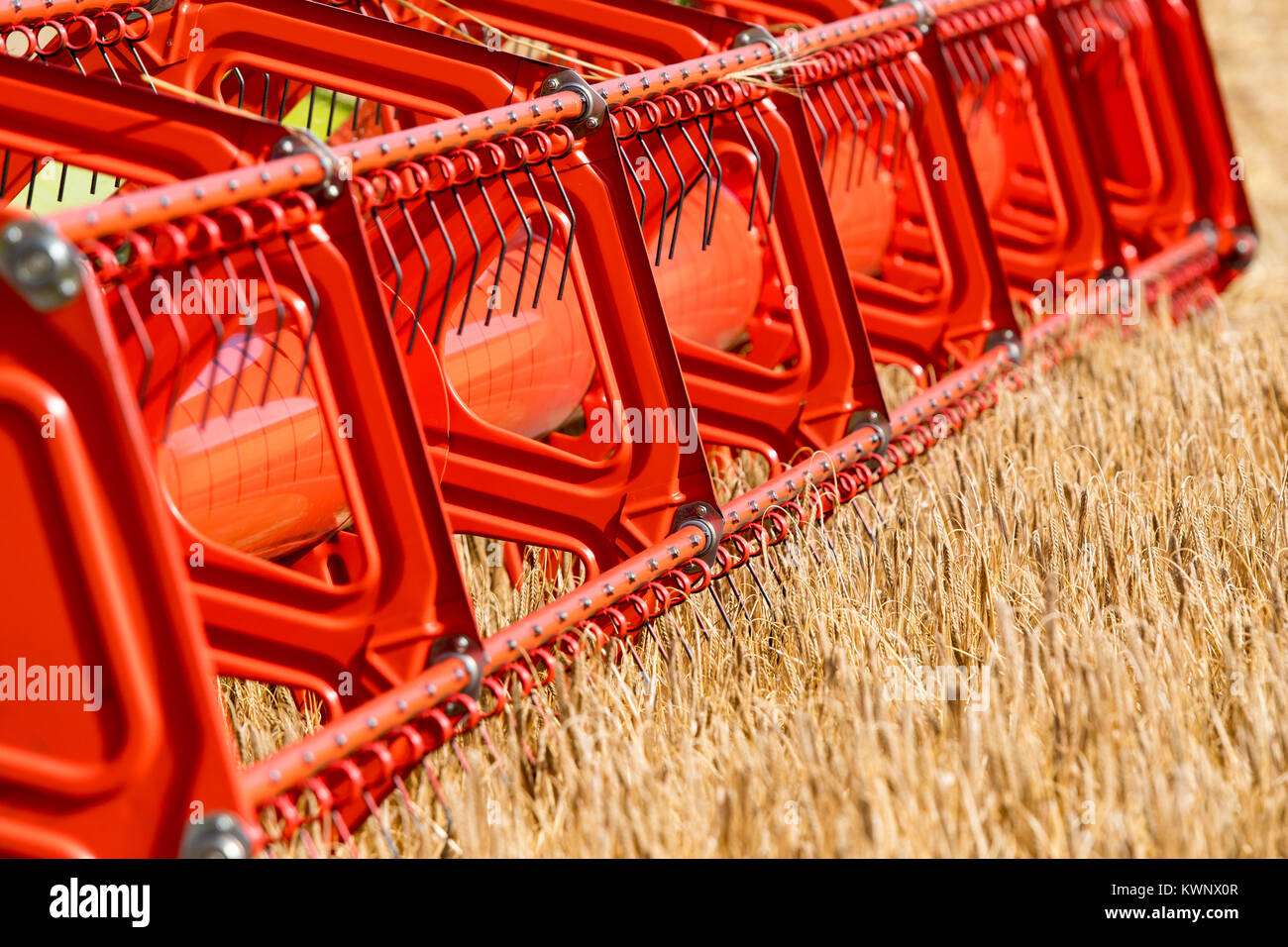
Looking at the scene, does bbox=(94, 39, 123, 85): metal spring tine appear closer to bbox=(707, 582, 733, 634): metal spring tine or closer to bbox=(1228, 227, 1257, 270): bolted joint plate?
bbox=(707, 582, 733, 634): metal spring tine

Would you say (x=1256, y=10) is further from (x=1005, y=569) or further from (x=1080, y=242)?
(x=1005, y=569)

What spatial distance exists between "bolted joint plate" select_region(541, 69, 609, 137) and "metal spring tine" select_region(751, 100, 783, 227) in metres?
0.75

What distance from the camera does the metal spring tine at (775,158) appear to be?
3.70m

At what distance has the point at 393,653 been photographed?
255 centimetres

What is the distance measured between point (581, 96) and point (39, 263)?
1.31 metres

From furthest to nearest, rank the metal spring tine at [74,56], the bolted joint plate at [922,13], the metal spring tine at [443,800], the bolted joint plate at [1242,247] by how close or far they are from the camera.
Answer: the bolted joint plate at [1242,247]
the bolted joint plate at [922,13]
the metal spring tine at [74,56]
the metal spring tine at [443,800]

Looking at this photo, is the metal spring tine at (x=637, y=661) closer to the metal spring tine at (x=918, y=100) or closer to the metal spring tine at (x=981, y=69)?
the metal spring tine at (x=918, y=100)

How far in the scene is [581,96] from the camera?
301 centimetres

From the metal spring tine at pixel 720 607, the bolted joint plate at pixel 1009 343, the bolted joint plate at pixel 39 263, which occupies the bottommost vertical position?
the metal spring tine at pixel 720 607

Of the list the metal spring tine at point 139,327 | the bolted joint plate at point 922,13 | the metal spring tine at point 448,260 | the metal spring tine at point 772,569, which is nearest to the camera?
the metal spring tine at point 139,327

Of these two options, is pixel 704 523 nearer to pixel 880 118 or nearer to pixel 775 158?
pixel 775 158

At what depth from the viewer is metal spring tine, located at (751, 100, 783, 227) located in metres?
3.70

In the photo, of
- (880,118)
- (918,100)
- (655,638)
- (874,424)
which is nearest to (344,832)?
(655,638)

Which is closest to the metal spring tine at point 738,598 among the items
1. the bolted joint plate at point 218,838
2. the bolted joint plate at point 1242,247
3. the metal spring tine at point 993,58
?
the bolted joint plate at point 218,838
